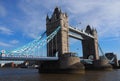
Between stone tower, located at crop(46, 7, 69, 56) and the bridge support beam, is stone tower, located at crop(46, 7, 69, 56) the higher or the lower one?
the higher one

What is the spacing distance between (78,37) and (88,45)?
11.8 meters

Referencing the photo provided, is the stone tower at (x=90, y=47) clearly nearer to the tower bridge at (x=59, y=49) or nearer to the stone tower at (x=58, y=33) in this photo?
the tower bridge at (x=59, y=49)

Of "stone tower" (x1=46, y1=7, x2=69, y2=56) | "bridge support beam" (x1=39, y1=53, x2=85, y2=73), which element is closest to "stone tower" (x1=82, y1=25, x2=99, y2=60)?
"stone tower" (x1=46, y1=7, x2=69, y2=56)

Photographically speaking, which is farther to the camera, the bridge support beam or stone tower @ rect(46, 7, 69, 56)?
stone tower @ rect(46, 7, 69, 56)

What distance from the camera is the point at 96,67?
63906 mm

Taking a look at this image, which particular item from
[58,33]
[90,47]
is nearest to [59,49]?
[58,33]

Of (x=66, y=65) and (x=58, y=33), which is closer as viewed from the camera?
(x=66, y=65)

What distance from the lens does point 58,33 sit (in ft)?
176

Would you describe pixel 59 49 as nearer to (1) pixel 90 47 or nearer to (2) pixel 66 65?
(2) pixel 66 65

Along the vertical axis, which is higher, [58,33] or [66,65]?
[58,33]

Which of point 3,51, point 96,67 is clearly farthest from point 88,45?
point 3,51

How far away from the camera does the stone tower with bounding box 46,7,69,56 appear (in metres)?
52.6

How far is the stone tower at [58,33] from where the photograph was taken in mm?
52628

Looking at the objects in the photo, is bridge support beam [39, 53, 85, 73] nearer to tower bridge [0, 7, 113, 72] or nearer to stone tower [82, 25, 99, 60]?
tower bridge [0, 7, 113, 72]
